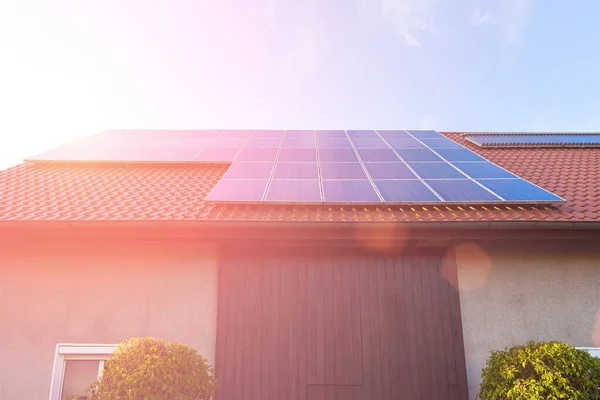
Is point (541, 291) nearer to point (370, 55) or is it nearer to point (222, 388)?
point (222, 388)

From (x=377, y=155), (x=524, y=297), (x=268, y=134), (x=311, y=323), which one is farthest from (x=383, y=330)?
(x=268, y=134)

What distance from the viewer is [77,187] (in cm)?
714

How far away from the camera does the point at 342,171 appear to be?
7.11m

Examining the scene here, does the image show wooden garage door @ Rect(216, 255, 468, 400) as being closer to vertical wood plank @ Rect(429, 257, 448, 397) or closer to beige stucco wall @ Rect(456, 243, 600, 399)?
vertical wood plank @ Rect(429, 257, 448, 397)

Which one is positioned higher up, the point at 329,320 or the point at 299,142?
the point at 299,142

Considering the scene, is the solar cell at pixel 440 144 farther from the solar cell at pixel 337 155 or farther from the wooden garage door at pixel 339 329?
Answer: the wooden garage door at pixel 339 329

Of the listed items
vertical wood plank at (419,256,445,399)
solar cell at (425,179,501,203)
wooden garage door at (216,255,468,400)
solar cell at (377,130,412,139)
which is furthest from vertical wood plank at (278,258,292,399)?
solar cell at (377,130,412,139)

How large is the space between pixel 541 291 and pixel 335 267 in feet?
9.97

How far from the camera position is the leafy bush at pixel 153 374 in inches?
162

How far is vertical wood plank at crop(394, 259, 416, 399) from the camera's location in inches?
208

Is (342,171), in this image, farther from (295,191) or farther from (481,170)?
(481,170)

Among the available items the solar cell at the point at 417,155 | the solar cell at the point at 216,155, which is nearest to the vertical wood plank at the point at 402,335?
the solar cell at the point at 417,155

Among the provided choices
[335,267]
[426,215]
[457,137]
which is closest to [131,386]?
[335,267]

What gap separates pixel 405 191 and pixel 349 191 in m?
0.89
